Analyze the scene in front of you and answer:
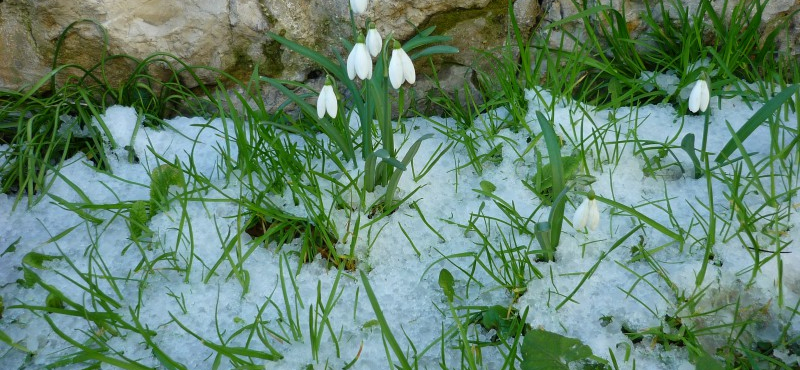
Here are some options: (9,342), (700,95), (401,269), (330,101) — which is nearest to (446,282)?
(401,269)

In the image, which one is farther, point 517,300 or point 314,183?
point 314,183

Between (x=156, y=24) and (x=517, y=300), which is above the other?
(x=156, y=24)

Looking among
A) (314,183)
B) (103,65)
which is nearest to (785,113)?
(314,183)

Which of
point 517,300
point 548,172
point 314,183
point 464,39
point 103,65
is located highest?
point 103,65

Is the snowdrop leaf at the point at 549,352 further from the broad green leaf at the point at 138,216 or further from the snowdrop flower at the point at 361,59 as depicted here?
→ the broad green leaf at the point at 138,216

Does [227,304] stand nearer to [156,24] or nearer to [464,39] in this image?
[156,24]

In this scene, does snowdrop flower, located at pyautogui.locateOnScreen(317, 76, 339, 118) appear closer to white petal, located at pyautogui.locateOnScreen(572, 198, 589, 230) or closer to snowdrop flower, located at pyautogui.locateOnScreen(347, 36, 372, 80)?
snowdrop flower, located at pyautogui.locateOnScreen(347, 36, 372, 80)

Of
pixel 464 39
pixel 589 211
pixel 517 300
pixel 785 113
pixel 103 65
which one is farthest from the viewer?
pixel 464 39

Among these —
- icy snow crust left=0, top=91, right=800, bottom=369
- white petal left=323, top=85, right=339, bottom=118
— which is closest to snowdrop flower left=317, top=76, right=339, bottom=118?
white petal left=323, top=85, right=339, bottom=118
